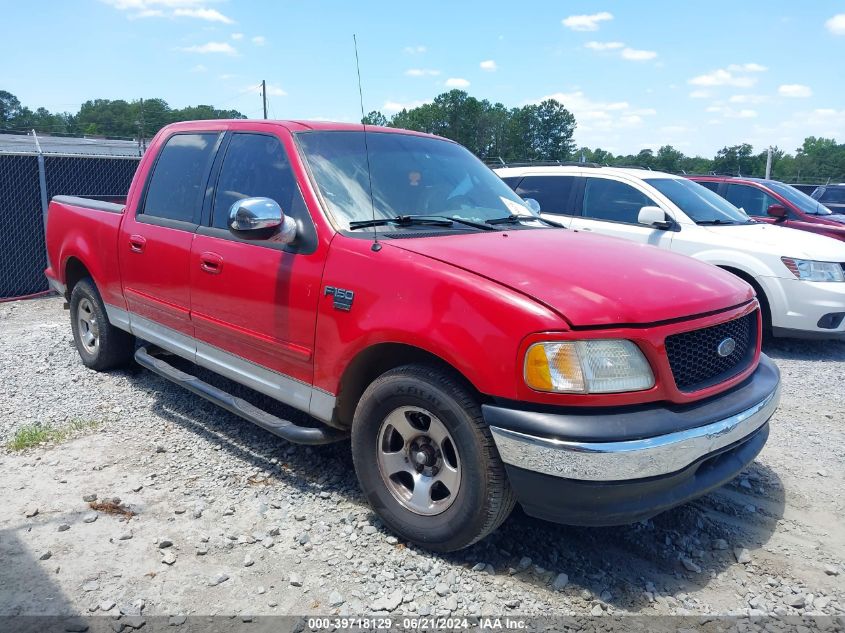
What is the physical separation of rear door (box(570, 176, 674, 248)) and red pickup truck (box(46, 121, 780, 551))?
141 inches

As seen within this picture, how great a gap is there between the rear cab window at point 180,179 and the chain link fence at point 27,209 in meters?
6.04

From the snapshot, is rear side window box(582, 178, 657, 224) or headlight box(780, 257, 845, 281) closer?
headlight box(780, 257, 845, 281)

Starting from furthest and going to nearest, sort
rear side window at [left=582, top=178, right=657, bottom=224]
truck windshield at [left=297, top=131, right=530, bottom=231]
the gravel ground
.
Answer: rear side window at [left=582, top=178, right=657, bottom=224] < truck windshield at [left=297, top=131, right=530, bottom=231] < the gravel ground

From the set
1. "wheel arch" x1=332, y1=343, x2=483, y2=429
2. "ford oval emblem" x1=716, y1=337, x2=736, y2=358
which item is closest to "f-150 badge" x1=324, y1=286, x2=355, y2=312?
"wheel arch" x1=332, y1=343, x2=483, y2=429

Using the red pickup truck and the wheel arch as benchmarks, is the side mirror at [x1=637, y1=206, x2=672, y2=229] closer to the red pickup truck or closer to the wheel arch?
the red pickup truck

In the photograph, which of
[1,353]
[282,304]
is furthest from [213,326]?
[1,353]

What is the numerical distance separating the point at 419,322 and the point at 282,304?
3.28ft

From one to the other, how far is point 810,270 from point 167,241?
6.10 meters

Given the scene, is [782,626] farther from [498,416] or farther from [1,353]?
[1,353]

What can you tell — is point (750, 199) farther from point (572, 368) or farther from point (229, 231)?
point (572, 368)

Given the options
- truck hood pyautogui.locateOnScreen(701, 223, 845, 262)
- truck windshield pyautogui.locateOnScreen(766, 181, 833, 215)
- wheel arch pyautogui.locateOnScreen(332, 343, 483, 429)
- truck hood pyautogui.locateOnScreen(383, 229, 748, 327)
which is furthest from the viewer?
truck windshield pyautogui.locateOnScreen(766, 181, 833, 215)

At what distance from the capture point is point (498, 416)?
2725 millimetres

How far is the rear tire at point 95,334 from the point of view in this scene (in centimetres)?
562

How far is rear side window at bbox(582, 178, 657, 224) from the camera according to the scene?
25.5ft
